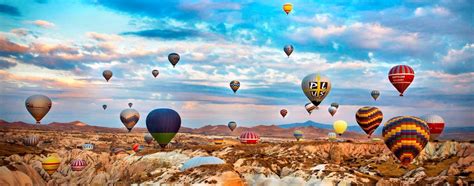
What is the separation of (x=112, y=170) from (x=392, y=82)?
206 ft

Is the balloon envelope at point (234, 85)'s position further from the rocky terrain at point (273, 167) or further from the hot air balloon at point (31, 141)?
the hot air balloon at point (31, 141)

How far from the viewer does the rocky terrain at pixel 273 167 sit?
81.5m

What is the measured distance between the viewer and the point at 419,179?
94.2 m

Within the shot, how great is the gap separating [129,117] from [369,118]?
71.2 metres

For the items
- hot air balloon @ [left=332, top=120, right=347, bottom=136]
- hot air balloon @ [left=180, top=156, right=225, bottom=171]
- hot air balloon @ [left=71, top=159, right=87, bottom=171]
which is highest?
hot air balloon @ [left=332, top=120, right=347, bottom=136]

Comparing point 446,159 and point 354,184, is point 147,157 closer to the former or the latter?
point 354,184

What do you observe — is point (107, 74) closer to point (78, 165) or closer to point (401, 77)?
point (78, 165)

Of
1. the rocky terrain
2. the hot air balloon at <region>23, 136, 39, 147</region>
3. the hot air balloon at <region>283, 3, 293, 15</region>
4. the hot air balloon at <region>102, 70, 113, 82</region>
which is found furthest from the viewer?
the hot air balloon at <region>23, 136, 39, 147</region>

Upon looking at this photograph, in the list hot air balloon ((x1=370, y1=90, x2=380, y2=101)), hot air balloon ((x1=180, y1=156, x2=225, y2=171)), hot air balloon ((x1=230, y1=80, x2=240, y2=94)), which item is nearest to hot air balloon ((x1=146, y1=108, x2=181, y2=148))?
hot air balloon ((x1=180, y1=156, x2=225, y2=171))

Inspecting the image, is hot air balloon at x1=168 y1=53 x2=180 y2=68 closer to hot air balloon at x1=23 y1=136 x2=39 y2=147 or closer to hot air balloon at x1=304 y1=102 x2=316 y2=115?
hot air balloon at x1=304 y1=102 x2=316 y2=115

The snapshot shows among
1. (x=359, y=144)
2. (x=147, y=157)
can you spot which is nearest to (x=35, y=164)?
(x=147, y=157)

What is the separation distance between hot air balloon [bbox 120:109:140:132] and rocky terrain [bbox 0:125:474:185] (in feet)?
43.8

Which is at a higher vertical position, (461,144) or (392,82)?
(392,82)

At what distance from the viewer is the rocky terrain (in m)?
81.5
